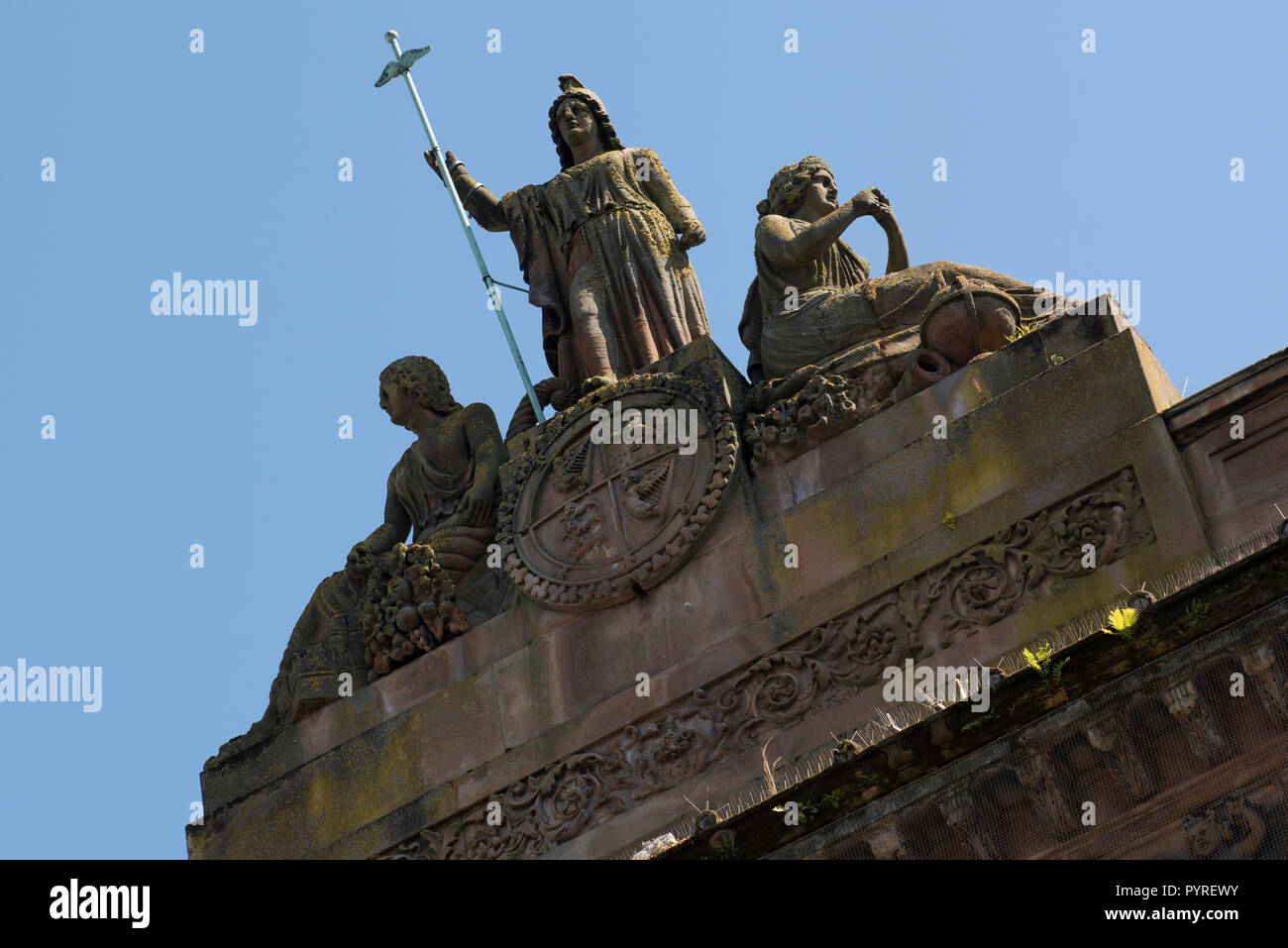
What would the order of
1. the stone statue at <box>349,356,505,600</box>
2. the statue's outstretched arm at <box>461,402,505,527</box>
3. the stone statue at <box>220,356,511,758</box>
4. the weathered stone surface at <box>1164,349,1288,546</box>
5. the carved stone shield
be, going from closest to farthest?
the weathered stone surface at <box>1164,349,1288,546</box> → the carved stone shield → the stone statue at <box>220,356,511,758</box> → the stone statue at <box>349,356,505,600</box> → the statue's outstretched arm at <box>461,402,505,527</box>

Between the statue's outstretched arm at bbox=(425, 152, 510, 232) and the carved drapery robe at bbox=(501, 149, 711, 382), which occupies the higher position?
the statue's outstretched arm at bbox=(425, 152, 510, 232)

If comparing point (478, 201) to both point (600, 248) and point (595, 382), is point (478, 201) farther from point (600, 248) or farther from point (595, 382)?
point (595, 382)

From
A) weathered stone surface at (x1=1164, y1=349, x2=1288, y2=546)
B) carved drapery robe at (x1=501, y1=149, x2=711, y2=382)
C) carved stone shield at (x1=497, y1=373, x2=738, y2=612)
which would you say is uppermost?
carved drapery robe at (x1=501, y1=149, x2=711, y2=382)

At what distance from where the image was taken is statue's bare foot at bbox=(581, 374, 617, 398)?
22.0 m

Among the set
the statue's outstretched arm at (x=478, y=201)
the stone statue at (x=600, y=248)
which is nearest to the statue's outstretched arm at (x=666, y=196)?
the stone statue at (x=600, y=248)

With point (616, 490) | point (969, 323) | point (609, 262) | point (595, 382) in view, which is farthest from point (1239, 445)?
point (609, 262)

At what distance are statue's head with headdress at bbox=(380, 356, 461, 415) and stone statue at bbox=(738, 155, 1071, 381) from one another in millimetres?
2846

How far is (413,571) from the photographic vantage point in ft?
71.5

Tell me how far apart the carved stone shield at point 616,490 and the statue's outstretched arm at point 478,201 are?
3.62 meters

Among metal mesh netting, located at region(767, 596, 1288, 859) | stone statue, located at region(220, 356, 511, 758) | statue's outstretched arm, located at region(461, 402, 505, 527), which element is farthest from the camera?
statue's outstretched arm, located at region(461, 402, 505, 527)

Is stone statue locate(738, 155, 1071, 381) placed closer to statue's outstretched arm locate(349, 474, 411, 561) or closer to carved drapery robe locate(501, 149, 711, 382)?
carved drapery robe locate(501, 149, 711, 382)

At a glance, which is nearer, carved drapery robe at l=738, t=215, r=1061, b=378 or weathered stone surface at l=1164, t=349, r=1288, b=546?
weathered stone surface at l=1164, t=349, r=1288, b=546

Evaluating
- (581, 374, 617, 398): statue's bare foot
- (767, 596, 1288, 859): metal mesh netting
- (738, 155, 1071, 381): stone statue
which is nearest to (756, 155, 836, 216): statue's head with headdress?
(738, 155, 1071, 381): stone statue
